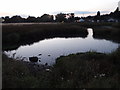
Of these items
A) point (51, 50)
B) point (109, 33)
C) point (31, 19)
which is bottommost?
point (51, 50)

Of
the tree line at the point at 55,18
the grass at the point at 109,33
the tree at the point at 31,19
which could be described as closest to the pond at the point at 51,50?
the grass at the point at 109,33

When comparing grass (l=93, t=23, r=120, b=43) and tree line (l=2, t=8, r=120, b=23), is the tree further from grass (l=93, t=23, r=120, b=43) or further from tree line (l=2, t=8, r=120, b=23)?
grass (l=93, t=23, r=120, b=43)

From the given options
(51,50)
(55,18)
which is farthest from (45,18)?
(51,50)


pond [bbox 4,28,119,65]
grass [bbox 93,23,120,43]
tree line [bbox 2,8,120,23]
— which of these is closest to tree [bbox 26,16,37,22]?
tree line [bbox 2,8,120,23]

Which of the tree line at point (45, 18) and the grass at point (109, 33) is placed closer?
the grass at point (109, 33)

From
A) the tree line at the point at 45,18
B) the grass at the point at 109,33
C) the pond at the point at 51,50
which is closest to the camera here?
the pond at the point at 51,50

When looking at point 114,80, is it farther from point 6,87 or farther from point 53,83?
point 6,87

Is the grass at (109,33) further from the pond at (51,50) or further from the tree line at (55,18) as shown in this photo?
the tree line at (55,18)

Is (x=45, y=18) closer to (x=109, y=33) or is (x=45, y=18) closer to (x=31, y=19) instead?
(x=31, y=19)

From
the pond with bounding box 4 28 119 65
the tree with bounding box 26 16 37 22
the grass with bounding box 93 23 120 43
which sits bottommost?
the pond with bounding box 4 28 119 65

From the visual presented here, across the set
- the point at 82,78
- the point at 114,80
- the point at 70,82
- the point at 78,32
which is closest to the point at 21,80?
the point at 70,82

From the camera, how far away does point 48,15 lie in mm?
123688

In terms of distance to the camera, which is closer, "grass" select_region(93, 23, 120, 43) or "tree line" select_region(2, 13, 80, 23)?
"grass" select_region(93, 23, 120, 43)

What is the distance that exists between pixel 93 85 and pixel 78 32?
108ft
